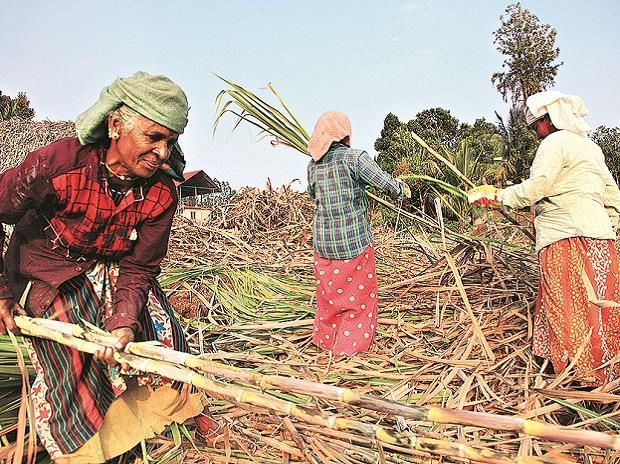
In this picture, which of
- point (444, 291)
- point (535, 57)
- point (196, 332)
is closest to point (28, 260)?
point (196, 332)

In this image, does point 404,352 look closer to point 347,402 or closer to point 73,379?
point 73,379

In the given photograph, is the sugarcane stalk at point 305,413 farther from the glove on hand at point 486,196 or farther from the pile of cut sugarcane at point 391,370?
the glove on hand at point 486,196

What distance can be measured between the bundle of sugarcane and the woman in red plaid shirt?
26 centimetres

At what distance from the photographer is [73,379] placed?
5.49 feet

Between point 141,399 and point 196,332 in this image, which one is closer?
point 141,399

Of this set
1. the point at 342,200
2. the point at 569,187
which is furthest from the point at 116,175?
the point at 569,187

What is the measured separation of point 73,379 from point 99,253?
394 millimetres

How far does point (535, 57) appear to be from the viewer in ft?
77.1

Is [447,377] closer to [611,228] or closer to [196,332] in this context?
[611,228]

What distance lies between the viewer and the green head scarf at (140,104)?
1.55m

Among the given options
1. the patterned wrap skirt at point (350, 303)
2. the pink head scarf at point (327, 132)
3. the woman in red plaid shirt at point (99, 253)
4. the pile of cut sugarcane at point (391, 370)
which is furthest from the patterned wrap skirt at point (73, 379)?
the pink head scarf at point (327, 132)

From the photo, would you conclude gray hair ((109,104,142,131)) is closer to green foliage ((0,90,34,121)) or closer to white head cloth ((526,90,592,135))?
white head cloth ((526,90,592,135))

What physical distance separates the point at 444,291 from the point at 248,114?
1.62 meters

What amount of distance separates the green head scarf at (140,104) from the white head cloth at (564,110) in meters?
1.65
